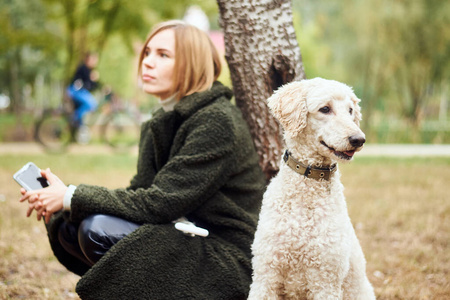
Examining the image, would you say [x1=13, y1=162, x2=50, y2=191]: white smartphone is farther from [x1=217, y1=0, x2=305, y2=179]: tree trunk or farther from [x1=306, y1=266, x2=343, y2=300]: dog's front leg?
[x1=306, y1=266, x2=343, y2=300]: dog's front leg

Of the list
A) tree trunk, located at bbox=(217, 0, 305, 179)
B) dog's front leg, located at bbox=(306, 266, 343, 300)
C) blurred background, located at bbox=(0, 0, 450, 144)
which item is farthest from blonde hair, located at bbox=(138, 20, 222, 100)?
blurred background, located at bbox=(0, 0, 450, 144)

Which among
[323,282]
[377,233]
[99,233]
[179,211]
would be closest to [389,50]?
[377,233]

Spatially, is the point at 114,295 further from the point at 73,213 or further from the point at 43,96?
the point at 43,96

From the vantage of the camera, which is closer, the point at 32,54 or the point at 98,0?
the point at 98,0

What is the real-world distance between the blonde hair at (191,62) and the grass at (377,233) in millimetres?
1743

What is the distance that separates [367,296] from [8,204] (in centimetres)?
484

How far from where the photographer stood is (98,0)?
12.0 metres

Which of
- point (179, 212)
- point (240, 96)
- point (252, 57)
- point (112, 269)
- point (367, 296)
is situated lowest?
point (367, 296)

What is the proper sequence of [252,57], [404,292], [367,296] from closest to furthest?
[367,296]
[252,57]
[404,292]

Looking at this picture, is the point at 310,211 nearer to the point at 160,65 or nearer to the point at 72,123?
the point at 160,65

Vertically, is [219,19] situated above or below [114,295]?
above

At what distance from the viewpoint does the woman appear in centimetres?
222

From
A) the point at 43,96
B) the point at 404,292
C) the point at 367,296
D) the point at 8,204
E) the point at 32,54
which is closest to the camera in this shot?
the point at 367,296

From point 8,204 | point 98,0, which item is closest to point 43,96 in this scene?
point 98,0
